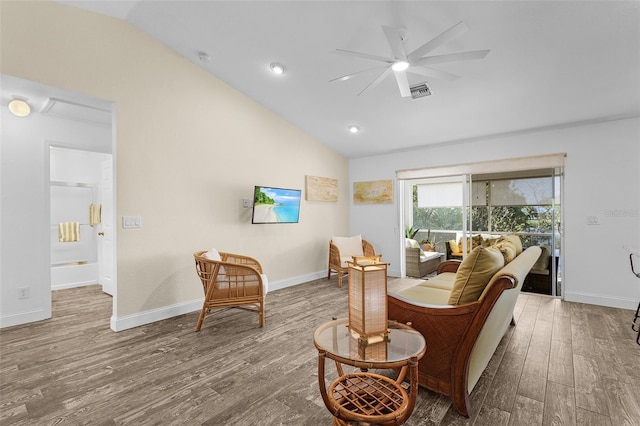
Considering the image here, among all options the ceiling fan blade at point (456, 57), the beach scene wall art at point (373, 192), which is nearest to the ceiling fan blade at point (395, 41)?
the ceiling fan blade at point (456, 57)

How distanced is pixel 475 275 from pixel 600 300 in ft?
11.4

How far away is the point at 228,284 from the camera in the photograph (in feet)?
10.1

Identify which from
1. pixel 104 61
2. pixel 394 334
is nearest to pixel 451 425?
pixel 394 334

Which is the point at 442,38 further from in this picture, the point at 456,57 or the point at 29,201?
the point at 29,201

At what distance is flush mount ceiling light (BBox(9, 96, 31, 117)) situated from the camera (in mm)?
3104

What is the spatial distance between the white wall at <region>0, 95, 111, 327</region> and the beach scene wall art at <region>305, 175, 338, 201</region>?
→ 11.6 feet

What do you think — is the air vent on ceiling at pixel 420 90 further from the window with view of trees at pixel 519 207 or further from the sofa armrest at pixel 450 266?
the sofa armrest at pixel 450 266

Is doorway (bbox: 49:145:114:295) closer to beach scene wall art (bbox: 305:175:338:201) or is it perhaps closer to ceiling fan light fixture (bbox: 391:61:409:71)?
beach scene wall art (bbox: 305:175:338:201)

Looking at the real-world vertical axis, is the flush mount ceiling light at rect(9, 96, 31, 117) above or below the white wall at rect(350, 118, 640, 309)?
above

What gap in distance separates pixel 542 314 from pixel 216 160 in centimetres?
456

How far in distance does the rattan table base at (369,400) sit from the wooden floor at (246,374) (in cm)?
25

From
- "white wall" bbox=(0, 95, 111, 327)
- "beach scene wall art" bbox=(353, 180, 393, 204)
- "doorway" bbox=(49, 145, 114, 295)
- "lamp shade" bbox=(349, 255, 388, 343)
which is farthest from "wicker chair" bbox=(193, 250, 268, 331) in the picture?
"beach scene wall art" bbox=(353, 180, 393, 204)

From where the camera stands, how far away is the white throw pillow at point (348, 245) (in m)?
5.16

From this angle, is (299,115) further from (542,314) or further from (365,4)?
(542,314)
